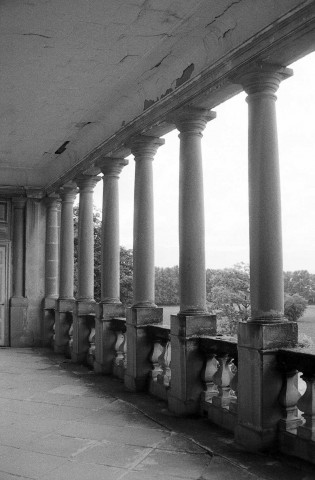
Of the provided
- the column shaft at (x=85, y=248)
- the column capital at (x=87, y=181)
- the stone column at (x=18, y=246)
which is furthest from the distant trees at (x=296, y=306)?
the stone column at (x=18, y=246)

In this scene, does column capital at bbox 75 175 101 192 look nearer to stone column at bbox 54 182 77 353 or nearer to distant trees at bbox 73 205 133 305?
stone column at bbox 54 182 77 353

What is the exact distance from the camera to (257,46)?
690 centimetres

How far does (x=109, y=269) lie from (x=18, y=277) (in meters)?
6.26

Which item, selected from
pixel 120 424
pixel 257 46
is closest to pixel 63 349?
pixel 120 424

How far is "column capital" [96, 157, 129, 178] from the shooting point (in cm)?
1245

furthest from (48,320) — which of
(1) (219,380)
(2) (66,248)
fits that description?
(1) (219,380)

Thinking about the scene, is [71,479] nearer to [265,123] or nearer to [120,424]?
[120,424]

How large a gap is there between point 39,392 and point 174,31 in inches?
272

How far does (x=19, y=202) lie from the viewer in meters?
17.9

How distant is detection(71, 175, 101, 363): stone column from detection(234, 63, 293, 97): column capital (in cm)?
745

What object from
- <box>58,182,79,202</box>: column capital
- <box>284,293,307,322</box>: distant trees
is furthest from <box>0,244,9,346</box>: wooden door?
<box>284,293,307,322</box>: distant trees

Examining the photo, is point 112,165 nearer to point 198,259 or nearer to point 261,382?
point 198,259

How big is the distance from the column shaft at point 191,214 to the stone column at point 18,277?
32.8 ft

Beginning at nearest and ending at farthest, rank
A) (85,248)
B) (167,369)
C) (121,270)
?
1. (167,369)
2. (85,248)
3. (121,270)
